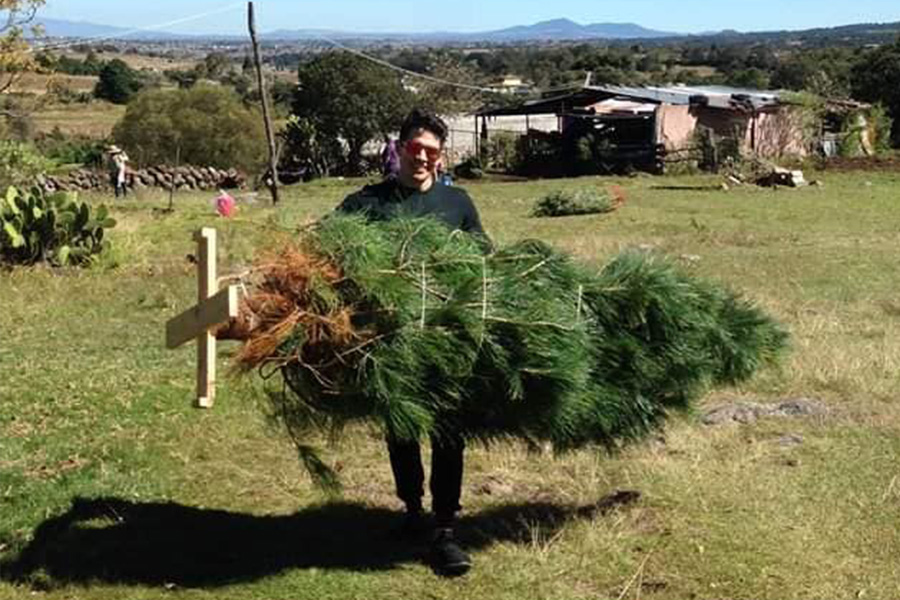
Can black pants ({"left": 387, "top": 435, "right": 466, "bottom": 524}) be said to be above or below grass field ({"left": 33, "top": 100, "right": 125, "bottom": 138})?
above

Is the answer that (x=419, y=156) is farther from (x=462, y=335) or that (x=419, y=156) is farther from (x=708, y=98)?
(x=708, y=98)

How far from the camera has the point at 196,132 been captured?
35625 millimetres

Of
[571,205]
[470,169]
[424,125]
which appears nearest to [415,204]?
[424,125]

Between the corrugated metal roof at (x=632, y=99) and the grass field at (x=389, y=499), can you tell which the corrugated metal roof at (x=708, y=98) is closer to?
the corrugated metal roof at (x=632, y=99)

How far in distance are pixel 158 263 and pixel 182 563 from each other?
29.4ft

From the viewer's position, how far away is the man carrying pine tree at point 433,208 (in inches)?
165

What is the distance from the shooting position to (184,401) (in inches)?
260

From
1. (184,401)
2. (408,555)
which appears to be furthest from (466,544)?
(184,401)

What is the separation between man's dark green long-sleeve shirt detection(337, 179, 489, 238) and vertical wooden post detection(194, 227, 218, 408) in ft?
1.78

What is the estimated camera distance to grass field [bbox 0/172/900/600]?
4.21 meters

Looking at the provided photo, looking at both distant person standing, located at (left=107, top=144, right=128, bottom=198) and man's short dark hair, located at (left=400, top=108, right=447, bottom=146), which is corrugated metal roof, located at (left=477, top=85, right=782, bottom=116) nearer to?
distant person standing, located at (left=107, top=144, right=128, bottom=198)

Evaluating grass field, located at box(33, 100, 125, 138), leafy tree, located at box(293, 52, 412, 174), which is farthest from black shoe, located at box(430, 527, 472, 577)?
grass field, located at box(33, 100, 125, 138)

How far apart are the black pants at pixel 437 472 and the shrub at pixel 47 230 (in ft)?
28.0

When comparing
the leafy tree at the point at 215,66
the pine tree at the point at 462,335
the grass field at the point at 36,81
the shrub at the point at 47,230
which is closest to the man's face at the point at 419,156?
the pine tree at the point at 462,335
